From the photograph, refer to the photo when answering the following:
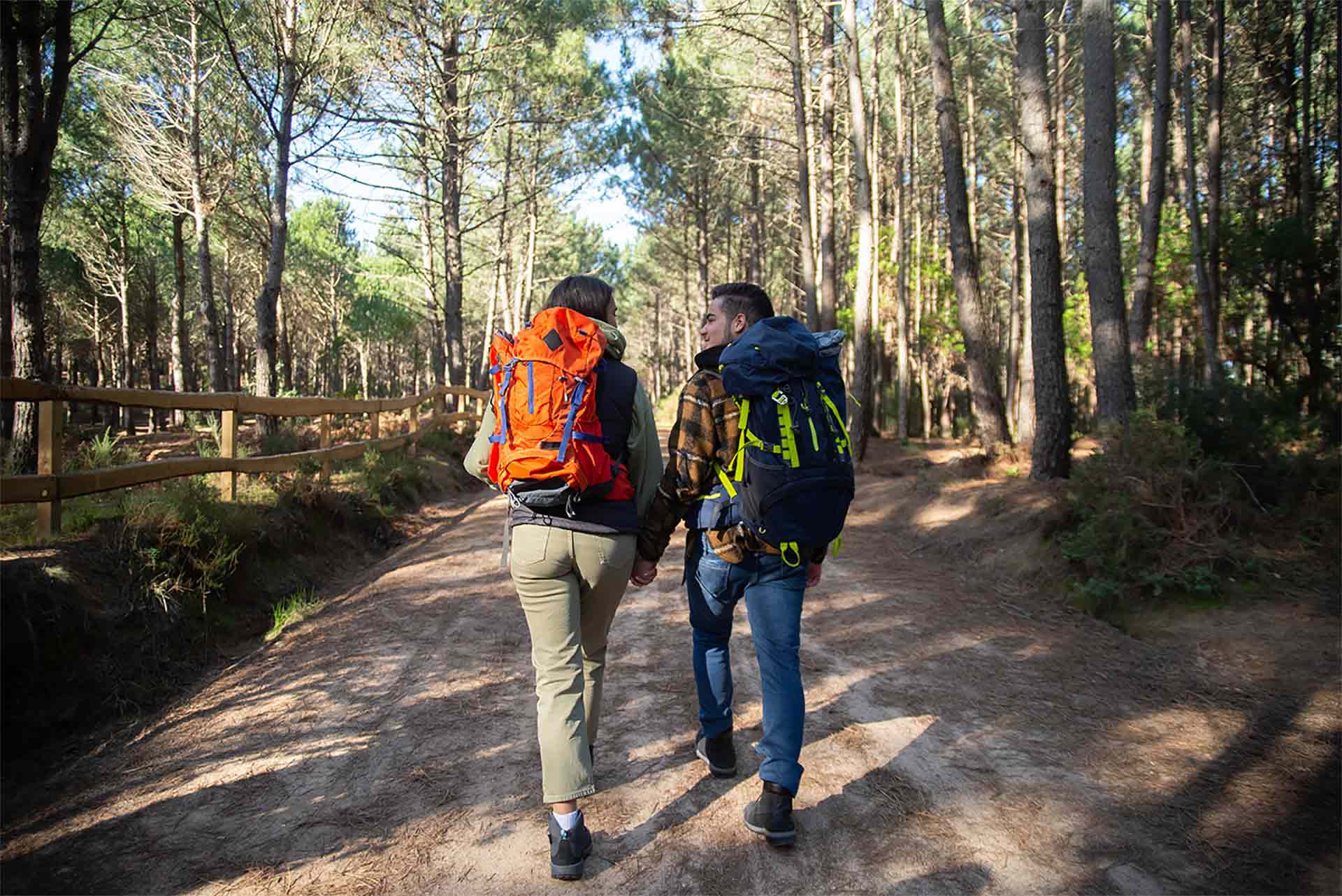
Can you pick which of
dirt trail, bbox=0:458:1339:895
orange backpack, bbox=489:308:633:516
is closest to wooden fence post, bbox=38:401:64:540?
dirt trail, bbox=0:458:1339:895

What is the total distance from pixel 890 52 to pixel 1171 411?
16.0 m

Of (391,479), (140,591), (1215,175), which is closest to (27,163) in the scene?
(140,591)

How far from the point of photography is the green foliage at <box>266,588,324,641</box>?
5.03 m

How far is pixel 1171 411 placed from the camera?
6637 millimetres

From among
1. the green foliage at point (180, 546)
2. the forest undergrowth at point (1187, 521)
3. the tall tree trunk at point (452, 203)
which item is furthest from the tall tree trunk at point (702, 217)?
the green foliage at point (180, 546)

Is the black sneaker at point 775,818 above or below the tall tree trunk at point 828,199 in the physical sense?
below

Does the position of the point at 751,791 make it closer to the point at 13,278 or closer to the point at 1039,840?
the point at 1039,840

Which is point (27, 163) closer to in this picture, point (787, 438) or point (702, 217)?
point (787, 438)

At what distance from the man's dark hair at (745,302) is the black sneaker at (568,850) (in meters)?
1.95

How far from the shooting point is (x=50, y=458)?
424 centimetres

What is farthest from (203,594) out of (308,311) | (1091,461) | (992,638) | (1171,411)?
(308,311)

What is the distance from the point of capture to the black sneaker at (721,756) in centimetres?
316

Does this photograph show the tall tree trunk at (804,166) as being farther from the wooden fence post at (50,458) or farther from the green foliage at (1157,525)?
the wooden fence post at (50,458)

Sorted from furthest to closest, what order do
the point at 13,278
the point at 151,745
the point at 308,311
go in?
the point at 308,311, the point at 13,278, the point at 151,745
